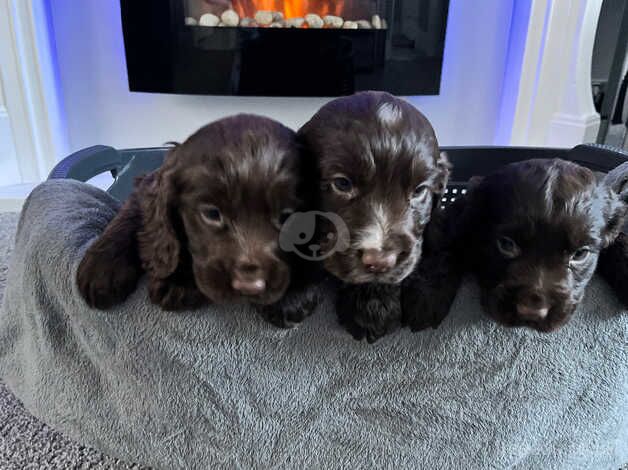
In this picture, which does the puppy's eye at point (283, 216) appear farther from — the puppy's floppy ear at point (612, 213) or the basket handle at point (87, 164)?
the basket handle at point (87, 164)

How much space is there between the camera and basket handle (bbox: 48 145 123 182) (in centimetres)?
138

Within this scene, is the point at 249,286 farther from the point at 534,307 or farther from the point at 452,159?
the point at 452,159

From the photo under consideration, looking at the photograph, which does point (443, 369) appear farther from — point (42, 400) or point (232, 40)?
point (232, 40)

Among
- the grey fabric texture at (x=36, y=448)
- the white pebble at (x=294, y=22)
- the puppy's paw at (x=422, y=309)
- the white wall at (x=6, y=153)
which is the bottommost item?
the grey fabric texture at (x=36, y=448)

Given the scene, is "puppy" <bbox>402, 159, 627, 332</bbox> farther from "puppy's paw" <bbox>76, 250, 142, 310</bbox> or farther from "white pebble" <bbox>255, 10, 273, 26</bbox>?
"white pebble" <bbox>255, 10, 273, 26</bbox>

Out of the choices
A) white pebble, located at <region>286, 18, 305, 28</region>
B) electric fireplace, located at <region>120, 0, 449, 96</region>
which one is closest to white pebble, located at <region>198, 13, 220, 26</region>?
electric fireplace, located at <region>120, 0, 449, 96</region>

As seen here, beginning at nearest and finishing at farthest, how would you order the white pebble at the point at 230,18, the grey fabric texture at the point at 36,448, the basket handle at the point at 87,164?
the grey fabric texture at the point at 36,448 → the basket handle at the point at 87,164 → the white pebble at the point at 230,18

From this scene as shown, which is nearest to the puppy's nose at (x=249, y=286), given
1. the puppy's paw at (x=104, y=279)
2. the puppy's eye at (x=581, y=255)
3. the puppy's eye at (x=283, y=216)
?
the puppy's eye at (x=283, y=216)

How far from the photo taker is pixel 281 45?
2859 mm

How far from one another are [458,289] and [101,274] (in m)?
0.66

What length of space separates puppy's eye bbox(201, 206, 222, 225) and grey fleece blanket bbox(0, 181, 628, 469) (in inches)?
6.7

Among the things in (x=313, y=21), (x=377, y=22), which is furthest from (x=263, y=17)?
(x=377, y=22)

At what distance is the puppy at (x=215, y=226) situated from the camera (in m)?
0.81

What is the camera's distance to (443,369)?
3.05 feet
